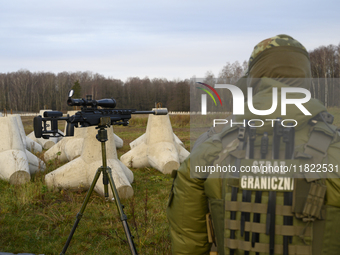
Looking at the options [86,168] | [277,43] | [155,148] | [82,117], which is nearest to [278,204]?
[277,43]

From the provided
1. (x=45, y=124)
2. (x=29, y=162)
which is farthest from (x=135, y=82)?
(x=45, y=124)

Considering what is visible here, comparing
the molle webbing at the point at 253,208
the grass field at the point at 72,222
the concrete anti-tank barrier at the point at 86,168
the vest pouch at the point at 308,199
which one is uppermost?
the vest pouch at the point at 308,199

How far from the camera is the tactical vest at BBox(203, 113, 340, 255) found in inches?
62.3

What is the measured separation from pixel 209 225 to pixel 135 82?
64849 mm

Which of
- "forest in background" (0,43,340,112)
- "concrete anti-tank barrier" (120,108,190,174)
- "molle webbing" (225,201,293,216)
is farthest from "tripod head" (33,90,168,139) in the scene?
"forest in background" (0,43,340,112)

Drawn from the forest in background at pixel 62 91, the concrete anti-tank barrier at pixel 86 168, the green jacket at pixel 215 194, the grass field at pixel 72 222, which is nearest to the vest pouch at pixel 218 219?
the green jacket at pixel 215 194

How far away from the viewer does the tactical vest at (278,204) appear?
1.58 m

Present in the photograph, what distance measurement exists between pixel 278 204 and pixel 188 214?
23.0 inches

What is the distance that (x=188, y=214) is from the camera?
6.34ft

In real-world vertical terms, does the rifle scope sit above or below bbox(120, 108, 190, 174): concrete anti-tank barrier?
above

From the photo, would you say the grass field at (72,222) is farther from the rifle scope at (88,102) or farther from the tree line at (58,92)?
the tree line at (58,92)

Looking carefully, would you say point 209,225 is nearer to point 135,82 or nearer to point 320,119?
point 320,119

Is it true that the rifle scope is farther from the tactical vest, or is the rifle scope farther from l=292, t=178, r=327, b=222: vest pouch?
l=292, t=178, r=327, b=222: vest pouch

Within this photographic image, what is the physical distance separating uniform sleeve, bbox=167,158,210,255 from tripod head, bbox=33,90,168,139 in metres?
1.67
